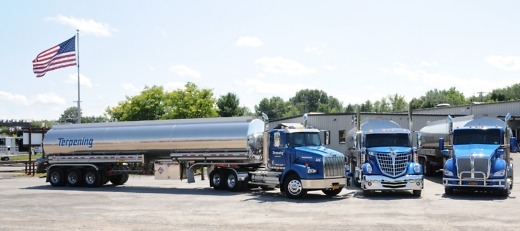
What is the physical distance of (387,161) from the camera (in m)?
23.5

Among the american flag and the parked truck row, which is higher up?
the american flag

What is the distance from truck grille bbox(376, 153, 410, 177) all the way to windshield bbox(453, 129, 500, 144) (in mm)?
2919

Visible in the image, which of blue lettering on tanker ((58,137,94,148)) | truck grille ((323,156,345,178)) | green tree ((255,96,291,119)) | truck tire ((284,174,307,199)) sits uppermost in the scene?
green tree ((255,96,291,119))

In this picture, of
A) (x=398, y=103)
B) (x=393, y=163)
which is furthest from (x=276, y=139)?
(x=398, y=103)

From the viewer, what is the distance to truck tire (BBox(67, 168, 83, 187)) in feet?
101

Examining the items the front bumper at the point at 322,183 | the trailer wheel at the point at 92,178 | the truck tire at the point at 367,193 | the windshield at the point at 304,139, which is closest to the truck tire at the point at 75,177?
the trailer wheel at the point at 92,178

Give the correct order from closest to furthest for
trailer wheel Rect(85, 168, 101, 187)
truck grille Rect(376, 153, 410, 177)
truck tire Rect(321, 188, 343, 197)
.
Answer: truck grille Rect(376, 153, 410, 177) → truck tire Rect(321, 188, 343, 197) → trailer wheel Rect(85, 168, 101, 187)

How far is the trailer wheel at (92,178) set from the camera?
30406mm

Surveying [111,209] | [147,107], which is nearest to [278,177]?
[111,209]

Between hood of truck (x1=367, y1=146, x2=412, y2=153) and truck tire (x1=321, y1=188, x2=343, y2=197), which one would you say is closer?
truck tire (x1=321, y1=188, x2=343, y2=197)

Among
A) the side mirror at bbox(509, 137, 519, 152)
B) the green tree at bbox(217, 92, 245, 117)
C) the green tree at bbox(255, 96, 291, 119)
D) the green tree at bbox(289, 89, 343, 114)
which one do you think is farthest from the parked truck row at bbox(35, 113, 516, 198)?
the green tree at bbox(289, 89, 343, 114)

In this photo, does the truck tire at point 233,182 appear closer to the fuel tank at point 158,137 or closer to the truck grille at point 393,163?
the fuel tank at point 158,137

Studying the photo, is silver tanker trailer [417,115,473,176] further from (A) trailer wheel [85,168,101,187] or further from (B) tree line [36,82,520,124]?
(A) trailer wheel [85,168,101,187]

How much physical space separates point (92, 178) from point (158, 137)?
15.6ft
